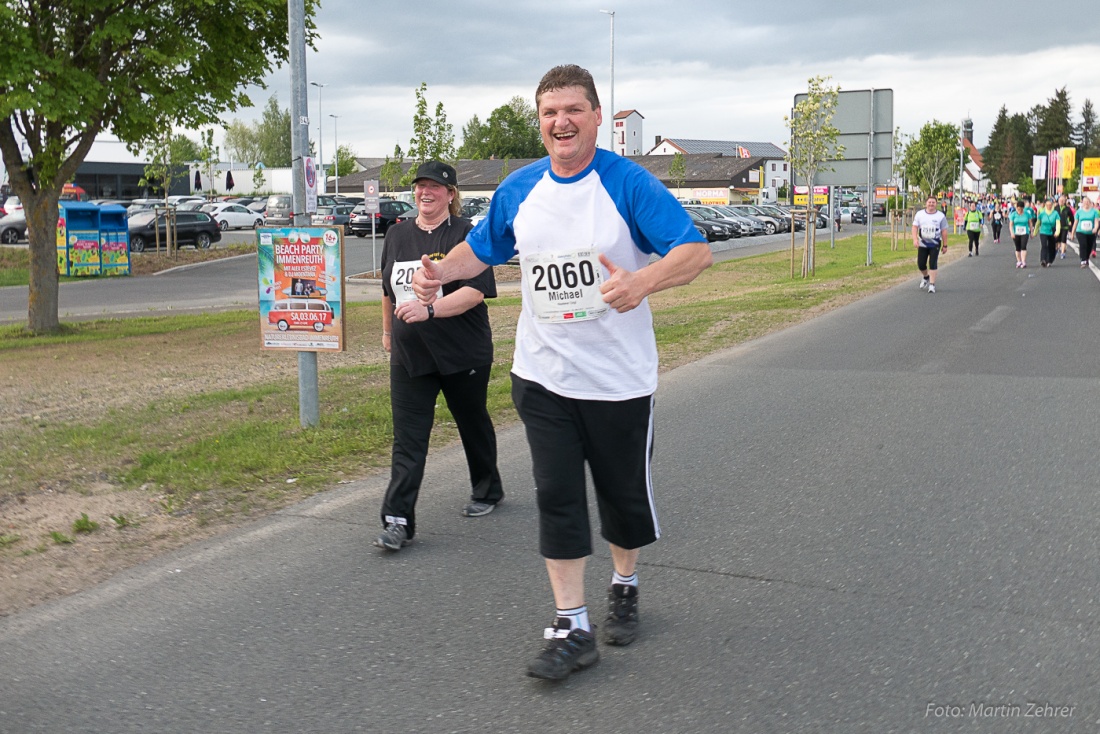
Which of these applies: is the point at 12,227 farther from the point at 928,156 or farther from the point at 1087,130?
the point at 1087,130

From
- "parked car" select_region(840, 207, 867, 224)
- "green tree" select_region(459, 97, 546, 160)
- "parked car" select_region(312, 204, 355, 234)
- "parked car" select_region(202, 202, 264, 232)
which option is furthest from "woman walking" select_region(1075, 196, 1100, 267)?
"green tree" select_region(459, 97, 546, 160)

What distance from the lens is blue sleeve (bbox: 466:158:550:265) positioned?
4004mm

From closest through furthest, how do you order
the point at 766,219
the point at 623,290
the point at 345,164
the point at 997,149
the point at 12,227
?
the point at 623,290 → the point at 12,227 → the point at 766,219 → the point at 345,164 → the point at 997,149

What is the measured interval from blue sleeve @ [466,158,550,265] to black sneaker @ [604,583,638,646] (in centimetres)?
126

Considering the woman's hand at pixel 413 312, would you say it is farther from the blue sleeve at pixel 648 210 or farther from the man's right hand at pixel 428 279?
the blue sleeve at pixel 648 210

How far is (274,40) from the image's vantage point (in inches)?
663

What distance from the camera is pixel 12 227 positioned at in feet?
129

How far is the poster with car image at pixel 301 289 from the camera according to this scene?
789 cm

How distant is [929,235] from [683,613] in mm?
17037

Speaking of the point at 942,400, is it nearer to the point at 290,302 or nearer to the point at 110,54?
the point at 290,302

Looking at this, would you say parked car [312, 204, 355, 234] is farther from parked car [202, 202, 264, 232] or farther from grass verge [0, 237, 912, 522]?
grass verge [0, 237, 912, 522]

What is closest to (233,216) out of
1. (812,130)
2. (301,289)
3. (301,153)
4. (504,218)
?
(812,130)

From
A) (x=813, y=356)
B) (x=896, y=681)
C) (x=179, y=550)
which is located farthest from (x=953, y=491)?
(x=813, y=356)

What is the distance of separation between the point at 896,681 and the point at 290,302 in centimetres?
539
